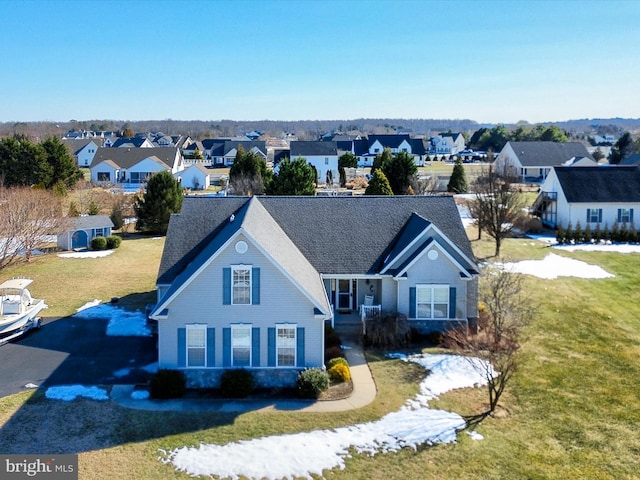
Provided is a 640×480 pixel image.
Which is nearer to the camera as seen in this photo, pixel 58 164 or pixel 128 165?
pixel 58 164

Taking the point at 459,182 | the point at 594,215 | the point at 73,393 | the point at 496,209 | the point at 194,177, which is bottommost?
the point at 73,393

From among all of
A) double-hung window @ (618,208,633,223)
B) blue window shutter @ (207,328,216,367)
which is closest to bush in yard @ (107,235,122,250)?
blue window shutter @ (207,328,216,367)

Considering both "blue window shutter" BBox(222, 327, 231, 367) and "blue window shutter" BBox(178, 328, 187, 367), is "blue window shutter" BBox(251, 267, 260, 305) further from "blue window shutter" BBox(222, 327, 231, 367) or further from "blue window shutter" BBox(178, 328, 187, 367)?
"blue window shutter" BBox(178, 328, 187, 367)

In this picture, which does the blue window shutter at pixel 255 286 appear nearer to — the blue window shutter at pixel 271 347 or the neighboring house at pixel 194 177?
the blue window shutter at pixel 271 347

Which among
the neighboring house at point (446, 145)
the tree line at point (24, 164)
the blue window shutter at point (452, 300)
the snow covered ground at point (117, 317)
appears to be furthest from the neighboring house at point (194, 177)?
the neighboring house at point (446, 145)

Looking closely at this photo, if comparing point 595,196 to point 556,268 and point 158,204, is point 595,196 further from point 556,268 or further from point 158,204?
point 158,204

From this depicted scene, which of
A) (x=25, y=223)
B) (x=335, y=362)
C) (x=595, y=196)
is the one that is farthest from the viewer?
(x=595, y=196)

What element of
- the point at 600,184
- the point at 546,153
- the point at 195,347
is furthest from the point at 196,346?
the point at 546,153

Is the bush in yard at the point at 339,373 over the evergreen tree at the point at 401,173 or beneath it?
beneath
